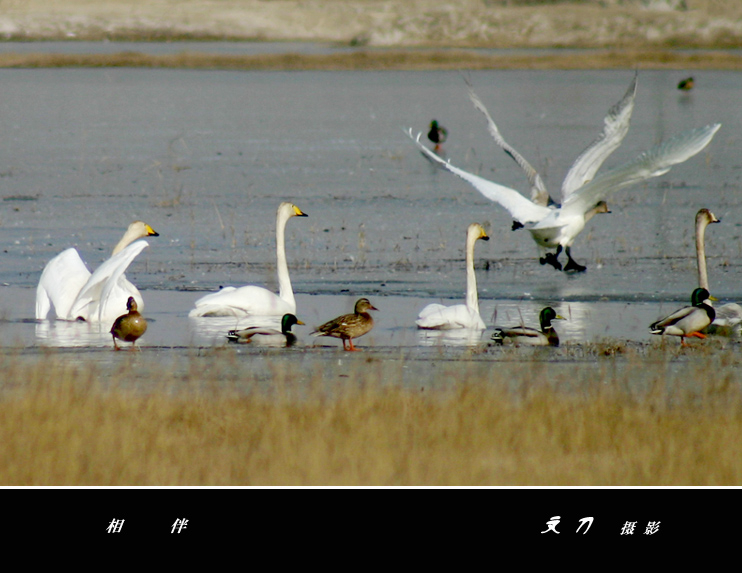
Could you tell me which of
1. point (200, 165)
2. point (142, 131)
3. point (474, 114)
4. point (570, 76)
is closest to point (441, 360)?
point (200, 165)

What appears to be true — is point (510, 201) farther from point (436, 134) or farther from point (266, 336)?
point (436, 134)

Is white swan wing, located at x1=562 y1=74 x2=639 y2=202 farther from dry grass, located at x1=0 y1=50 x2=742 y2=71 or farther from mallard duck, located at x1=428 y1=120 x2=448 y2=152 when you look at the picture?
dry grass, located at x1=0 y1=50 x2=742 y2=71

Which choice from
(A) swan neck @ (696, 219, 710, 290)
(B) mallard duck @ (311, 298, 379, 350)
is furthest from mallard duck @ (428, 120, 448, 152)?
(B) mallard duck @ (311, 298, 379, 350)

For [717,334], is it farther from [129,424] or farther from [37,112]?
[37,112]

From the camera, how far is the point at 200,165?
22.5 meters

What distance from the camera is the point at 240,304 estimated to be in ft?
31.6

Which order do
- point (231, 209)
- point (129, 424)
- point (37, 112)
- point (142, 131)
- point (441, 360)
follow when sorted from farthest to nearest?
1. point (37, 112)
2. point (142, 131)
3. point (231, 209)
4. point (441, 360)
5. point (129, 424)

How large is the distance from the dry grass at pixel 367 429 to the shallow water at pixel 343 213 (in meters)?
1.51

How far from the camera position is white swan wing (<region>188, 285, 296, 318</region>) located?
954cm

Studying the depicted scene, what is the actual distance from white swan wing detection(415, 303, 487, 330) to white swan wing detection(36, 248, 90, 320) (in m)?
2.56

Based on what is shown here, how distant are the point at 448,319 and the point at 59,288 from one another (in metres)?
2.90

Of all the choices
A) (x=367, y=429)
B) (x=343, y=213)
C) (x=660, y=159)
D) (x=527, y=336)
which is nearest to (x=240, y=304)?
(x=527, y=336)

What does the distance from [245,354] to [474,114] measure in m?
30.7

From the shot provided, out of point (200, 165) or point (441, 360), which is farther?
point (200, 165)
